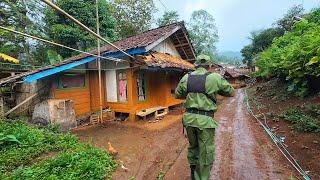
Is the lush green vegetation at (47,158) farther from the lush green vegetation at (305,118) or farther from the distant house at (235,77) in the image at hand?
the distant house at (235,77)

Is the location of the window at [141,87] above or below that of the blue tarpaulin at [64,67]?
below

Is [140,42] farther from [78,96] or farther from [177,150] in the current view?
[177,150]

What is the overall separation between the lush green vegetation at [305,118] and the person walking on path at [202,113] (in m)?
4.16

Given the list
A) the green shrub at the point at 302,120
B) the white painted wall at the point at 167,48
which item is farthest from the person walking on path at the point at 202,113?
the white painted wall at the point at 167,48

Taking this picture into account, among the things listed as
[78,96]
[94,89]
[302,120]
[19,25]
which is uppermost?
[19,25]

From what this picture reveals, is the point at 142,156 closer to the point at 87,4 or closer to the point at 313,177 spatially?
the point at 313,177

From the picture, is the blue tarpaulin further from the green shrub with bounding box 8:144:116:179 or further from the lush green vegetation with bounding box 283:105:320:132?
the lush green vegetation with bounding box 283:105:320:132

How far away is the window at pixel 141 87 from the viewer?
1254 cm

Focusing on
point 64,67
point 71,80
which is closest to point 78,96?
point 71,80

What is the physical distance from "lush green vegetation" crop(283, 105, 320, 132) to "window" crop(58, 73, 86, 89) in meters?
8.21

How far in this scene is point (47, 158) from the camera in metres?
6.22

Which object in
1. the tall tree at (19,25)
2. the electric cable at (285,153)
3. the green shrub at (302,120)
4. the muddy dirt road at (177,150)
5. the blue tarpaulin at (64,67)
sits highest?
the tall tree at (19,25)

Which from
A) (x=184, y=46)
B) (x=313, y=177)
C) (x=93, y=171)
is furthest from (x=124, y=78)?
(x=313, y=177)

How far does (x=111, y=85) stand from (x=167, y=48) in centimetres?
407
